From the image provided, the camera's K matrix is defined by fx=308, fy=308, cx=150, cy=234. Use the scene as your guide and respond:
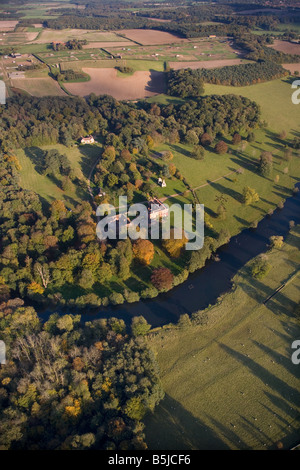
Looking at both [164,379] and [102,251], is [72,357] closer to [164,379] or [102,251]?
[164,379]

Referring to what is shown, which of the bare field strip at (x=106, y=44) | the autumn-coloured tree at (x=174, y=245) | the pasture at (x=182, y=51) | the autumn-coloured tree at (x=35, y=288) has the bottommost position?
the autumn-coloured tree at (x=35, y=288)

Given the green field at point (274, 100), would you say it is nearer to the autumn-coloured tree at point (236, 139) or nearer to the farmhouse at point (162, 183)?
the autumn-coloured tree at point (236, 139)

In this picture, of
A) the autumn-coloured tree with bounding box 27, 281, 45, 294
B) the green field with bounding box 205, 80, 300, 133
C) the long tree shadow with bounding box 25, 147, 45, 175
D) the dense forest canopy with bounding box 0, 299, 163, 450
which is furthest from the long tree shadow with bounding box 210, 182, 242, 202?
A: the autumn-coloured tree with bounding box 27, 281, 45, 294

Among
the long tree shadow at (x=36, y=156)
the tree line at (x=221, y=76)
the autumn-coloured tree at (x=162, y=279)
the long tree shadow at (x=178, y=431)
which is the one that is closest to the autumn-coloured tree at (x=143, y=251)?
the autumn-coloured tree at (x=162, y=279)

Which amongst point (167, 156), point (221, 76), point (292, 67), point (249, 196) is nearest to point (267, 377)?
point (249, 196)

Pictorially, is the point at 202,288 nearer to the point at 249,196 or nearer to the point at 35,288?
the point at 249,196
